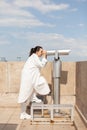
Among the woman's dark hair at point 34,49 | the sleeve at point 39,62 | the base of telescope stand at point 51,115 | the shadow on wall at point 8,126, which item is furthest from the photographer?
the woman's dark hair at point 34,49

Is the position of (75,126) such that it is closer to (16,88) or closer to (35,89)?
(35,89)

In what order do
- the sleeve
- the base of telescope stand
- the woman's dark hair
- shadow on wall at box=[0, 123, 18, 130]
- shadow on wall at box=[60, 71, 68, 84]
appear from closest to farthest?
shadow on wall at box=[0, 123, 18, 130], the base of telescope stand, the sleeve, the woman's dark hair, shadow on wall at box=[60, 71, 68, 84]

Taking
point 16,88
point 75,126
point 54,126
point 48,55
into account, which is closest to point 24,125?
point 54,126

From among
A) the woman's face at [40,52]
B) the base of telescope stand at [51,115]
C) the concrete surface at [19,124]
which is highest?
the woman's face at [40,52]

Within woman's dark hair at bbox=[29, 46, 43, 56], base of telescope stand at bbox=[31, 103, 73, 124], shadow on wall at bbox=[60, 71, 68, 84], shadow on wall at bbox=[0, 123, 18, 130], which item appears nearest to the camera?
shadow on wall at bbox=[0, 123, 18, 130]

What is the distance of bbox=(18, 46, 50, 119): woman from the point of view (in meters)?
5.91

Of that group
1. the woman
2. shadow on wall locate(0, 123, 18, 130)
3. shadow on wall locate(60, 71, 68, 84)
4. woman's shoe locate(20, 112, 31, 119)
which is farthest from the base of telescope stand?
shadow on wall locate(60, 71, 68, 84)

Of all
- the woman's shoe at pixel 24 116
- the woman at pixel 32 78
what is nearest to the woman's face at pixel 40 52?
the woman at pixel 32 78

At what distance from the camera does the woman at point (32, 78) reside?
591cm

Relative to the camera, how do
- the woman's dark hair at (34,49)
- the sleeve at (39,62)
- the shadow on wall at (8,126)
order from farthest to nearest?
the woman's dark hair at (34,49)
the sleeve at (39,62)
the shadow on wall at (8,126)

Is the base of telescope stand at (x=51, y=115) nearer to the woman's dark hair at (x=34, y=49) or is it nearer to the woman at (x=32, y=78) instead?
Answer: the woman at (x=32, y=78)

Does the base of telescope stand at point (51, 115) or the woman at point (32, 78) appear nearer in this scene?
the base of telescope stand at point (51, 115)

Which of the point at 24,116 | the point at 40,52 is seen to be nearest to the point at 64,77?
the point at 40,52

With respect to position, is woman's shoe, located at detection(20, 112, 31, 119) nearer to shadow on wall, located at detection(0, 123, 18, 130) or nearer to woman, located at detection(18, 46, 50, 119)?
woman, located at detection(18, 46, 50, 119)
